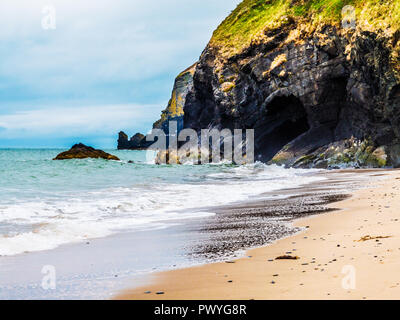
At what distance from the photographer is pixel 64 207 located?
11.5 metres

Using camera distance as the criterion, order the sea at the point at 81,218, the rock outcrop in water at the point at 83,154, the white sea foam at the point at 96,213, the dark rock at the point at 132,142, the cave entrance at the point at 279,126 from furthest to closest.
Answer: the dark rock at the point at 132,142
the rock outcrop in water at the point at 83,154
the cave entrance at the point at 279,126
the white sea foam at the point at 96,213
the sea at the point at 81,218

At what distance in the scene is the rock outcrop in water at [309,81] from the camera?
23.7 m

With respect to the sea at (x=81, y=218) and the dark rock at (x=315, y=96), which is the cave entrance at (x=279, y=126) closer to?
the dark rock at (x=315, y=96)

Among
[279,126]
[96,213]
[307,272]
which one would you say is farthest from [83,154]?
[307,272]

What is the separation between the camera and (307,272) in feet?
14.0

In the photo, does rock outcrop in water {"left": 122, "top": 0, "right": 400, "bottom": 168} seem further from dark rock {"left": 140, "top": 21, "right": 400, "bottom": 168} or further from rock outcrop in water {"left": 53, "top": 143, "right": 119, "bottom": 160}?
rock outcrop in water {"left": 53, "top": 143, "right": 119, "bottom": 160}

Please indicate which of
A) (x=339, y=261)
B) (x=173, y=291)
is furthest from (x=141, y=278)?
(x=339, y=261)

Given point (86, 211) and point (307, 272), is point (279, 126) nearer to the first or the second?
point (86, 211)

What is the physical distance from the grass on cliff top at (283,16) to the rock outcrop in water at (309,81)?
8 centimetres

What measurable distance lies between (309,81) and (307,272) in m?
27.9

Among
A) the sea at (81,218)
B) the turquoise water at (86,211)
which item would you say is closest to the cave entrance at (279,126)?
the turquoise water at (86,211)

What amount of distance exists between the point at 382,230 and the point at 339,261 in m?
1.80

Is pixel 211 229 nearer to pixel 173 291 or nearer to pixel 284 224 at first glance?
pixel 284 224

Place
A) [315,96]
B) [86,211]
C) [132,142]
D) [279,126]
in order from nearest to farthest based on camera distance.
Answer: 1. [86,211]
2. [315,96]
3. [279,126]
4. [132,142]
